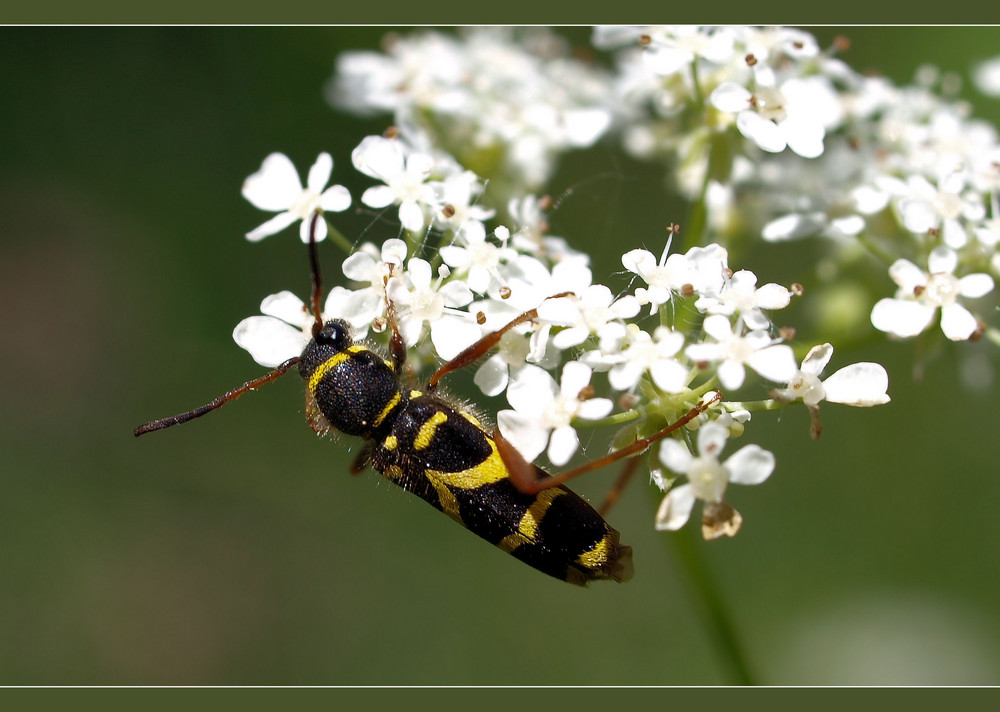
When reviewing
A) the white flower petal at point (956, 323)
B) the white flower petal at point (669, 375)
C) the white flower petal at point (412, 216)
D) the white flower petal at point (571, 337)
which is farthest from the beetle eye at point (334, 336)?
the white flower petal at point (956, 323)

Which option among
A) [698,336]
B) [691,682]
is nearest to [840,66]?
[698,336]

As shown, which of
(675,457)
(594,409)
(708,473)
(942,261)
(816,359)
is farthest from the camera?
(942,261)

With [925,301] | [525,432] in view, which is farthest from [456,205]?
[925,301]

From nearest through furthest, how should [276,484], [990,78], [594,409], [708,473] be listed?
[708,473], [594,409], [990,78], [276,484]

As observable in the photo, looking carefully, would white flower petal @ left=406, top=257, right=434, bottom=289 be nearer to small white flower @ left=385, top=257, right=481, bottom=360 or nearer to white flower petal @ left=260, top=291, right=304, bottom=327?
small white flower @ left=385, top=257, right=481, bottom=360

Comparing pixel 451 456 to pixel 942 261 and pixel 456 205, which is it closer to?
pixel 456 205

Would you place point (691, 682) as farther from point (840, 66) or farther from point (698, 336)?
point (840, 66)

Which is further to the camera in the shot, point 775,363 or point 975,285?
point 975,285

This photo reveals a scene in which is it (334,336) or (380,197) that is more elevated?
(380,197)

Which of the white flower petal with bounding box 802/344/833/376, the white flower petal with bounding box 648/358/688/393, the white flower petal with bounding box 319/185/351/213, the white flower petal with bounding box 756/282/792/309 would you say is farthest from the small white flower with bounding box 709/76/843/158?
the white flower petal with bounding box 319/185/351/213
